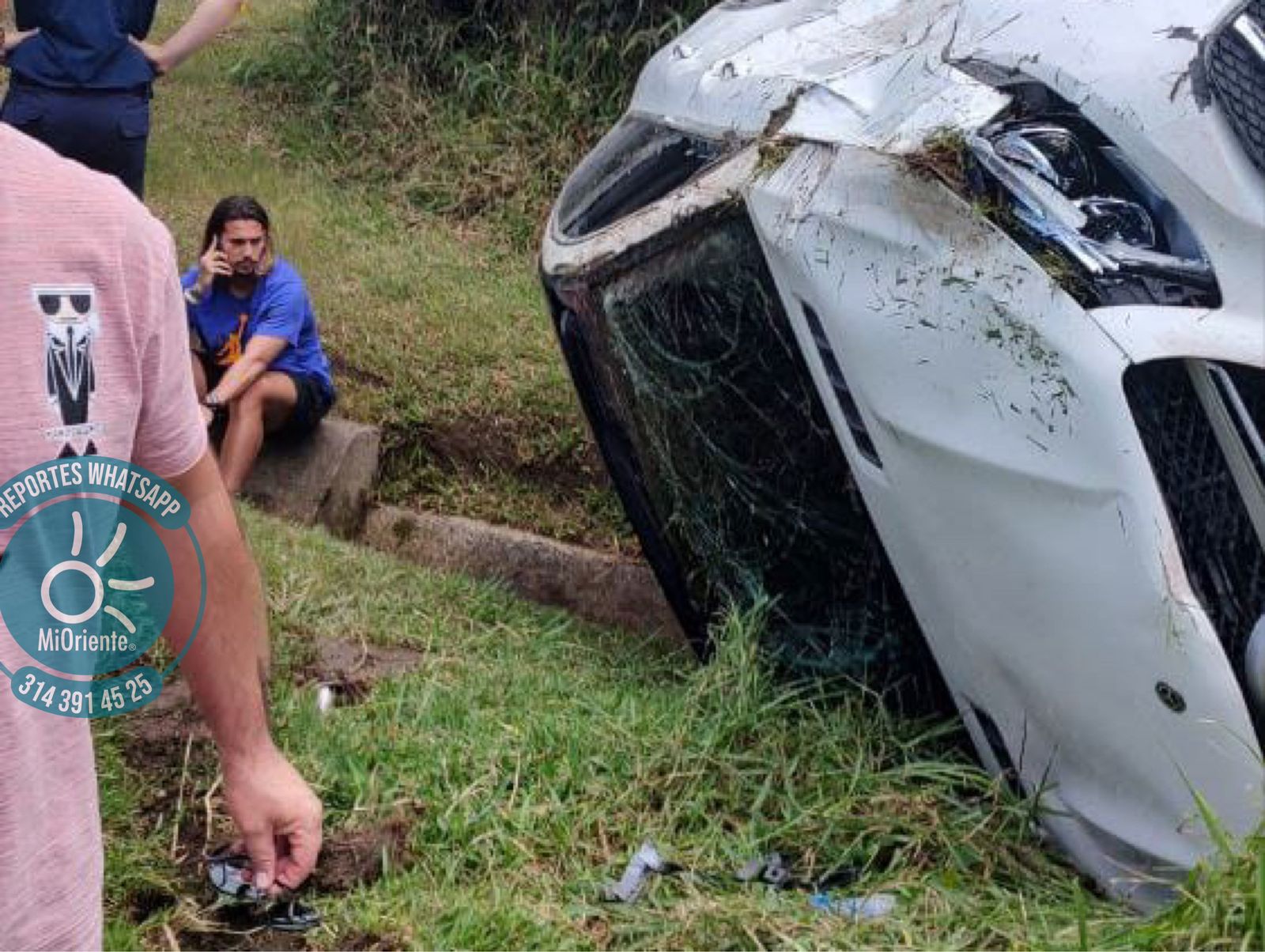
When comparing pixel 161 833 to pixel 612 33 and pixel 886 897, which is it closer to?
pixel 886 897

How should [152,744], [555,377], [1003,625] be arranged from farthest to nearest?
[555,377], [152,744], [1003,625]

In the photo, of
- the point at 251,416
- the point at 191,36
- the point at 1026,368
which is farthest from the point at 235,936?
the point at 191,36

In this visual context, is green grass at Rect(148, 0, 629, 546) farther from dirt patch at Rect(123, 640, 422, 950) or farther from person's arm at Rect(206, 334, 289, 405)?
dirt patch at Rect(123, 640, 422, 950)

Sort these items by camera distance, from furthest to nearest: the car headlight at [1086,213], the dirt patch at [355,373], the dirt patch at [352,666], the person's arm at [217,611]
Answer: the dirt patch at [355,373] < the dirt patch at [352,666] < the car headlight at [1086,213] < the person's arm at [217,611]

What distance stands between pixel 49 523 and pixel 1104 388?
172 centimetres

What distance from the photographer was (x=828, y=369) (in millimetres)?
3389

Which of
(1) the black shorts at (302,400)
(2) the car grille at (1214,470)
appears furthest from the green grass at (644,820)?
(1) the black shorts at (302,400)

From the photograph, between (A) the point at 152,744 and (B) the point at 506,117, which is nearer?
(A) the point at 152,744

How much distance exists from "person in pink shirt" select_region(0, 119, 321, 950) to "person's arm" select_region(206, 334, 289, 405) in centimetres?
399

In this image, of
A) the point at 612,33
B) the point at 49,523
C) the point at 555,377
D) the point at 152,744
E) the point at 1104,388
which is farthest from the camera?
the point at 612,33

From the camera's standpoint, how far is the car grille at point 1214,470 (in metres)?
3.00

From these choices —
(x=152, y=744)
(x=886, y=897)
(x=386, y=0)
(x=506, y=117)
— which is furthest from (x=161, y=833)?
(x=386, y=0)

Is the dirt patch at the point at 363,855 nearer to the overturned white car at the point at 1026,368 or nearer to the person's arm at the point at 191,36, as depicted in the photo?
the overturned white car at the point at 1026,368

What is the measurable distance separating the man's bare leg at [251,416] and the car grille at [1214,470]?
354cm
